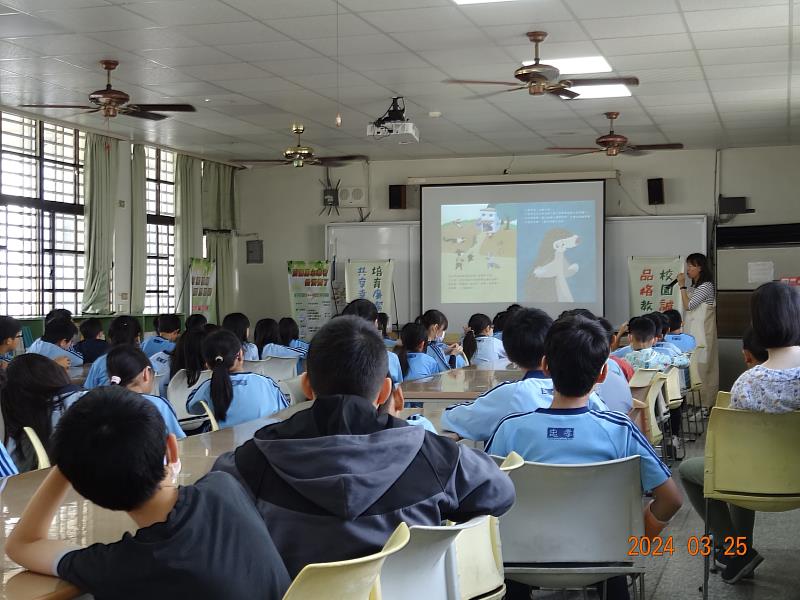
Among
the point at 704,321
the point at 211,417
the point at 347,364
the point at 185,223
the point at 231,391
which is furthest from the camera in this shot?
the point at 185,223

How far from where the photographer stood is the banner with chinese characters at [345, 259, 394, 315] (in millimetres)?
12266

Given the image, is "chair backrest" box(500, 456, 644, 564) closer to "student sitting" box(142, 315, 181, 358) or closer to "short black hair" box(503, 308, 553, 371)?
"short black hair" box(503, 308, 553, 371)

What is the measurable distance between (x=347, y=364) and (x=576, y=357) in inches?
40.2

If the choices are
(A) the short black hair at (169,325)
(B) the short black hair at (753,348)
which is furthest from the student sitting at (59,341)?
(B) the short black hair at (753,348)

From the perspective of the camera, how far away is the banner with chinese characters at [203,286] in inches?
460

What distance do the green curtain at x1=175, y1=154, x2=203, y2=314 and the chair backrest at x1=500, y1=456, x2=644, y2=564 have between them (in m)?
9.68

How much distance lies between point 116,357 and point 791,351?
263cm

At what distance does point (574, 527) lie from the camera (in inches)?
98.8

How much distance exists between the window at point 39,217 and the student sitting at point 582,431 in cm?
784

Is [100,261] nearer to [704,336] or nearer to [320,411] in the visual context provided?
[704,336]

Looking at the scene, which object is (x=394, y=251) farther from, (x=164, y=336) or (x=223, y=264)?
(x=164, y=336)

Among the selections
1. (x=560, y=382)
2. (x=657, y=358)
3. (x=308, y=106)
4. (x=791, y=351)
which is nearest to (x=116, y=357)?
(x=560, y=382)

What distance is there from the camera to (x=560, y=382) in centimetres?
272

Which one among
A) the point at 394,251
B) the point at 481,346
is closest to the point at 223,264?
the point at 394,251
